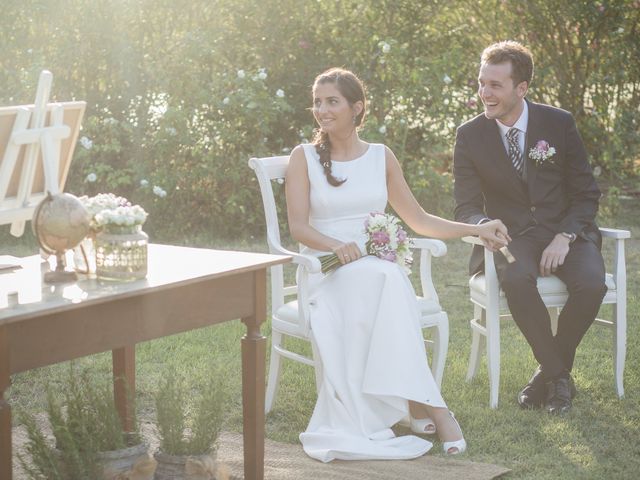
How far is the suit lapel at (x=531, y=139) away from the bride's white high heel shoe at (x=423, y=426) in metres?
1.12

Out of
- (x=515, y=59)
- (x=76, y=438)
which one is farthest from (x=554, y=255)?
(x=76, y=438)

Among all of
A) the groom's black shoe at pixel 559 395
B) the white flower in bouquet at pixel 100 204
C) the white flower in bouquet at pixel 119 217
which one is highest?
the white flower in bouquet at pixel 100 204

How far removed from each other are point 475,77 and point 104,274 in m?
5.85

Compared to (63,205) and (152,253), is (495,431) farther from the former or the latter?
(63,205)

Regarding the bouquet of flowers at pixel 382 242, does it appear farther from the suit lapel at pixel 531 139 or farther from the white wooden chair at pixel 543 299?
the suit lapel at pixel 531 139

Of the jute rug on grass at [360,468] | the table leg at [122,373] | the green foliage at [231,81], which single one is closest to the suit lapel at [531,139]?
the jute rug on grass at [360,468]

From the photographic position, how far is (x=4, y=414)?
8.80ft

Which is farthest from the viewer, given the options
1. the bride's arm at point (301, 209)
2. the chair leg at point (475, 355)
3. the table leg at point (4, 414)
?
the chair leg at point (475, 355)

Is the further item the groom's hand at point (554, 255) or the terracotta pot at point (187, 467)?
the groom's hand at point (554, 255)

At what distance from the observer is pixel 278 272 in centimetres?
438

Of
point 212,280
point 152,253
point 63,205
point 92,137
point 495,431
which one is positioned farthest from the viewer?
point 92,137

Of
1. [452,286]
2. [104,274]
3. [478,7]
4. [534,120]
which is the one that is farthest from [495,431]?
[478,7]

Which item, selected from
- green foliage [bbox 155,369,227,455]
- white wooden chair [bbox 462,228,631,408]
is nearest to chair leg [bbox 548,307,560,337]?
white wooden chair [bbox 462,228,631,408]

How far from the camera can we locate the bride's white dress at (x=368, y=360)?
3.96 metres
